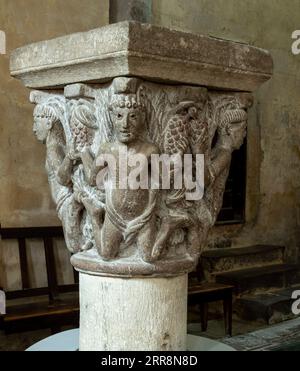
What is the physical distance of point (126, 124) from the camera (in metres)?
1.77

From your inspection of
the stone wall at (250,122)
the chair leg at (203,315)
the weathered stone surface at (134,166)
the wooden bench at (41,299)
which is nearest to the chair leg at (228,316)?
the chair leg at (203,315)

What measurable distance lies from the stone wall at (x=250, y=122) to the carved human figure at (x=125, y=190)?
2.08m

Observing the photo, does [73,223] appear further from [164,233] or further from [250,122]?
[250,122]

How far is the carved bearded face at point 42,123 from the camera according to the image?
2.08m

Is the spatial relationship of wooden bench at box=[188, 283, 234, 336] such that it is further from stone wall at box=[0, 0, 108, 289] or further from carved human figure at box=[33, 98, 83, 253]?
carved human figure at box=[33, 98, 83, 253]

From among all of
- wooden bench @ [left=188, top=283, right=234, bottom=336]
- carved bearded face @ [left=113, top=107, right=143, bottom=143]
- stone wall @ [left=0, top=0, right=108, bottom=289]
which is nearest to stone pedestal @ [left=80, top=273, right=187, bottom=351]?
carved bearded face @ [left=113, top=107, right=143, bottom=143]

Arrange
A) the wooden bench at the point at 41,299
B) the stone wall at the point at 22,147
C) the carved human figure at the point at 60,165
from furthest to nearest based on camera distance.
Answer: the stone wall at the point at 22,147, the wooden bench at the point at 41,299, the carved human figure at the point at 60,165

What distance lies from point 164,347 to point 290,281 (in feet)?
12.1

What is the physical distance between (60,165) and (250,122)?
4.04 m

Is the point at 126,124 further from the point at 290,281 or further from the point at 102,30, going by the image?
the point at 290,281

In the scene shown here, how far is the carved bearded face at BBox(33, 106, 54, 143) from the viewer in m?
2.08

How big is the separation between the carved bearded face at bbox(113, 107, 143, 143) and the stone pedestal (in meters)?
0.51

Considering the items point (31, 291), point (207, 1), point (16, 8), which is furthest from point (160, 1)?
point (31, 291)

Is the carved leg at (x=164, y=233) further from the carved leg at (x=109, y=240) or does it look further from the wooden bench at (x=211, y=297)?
the wooden bench at (x=211, y=297)
